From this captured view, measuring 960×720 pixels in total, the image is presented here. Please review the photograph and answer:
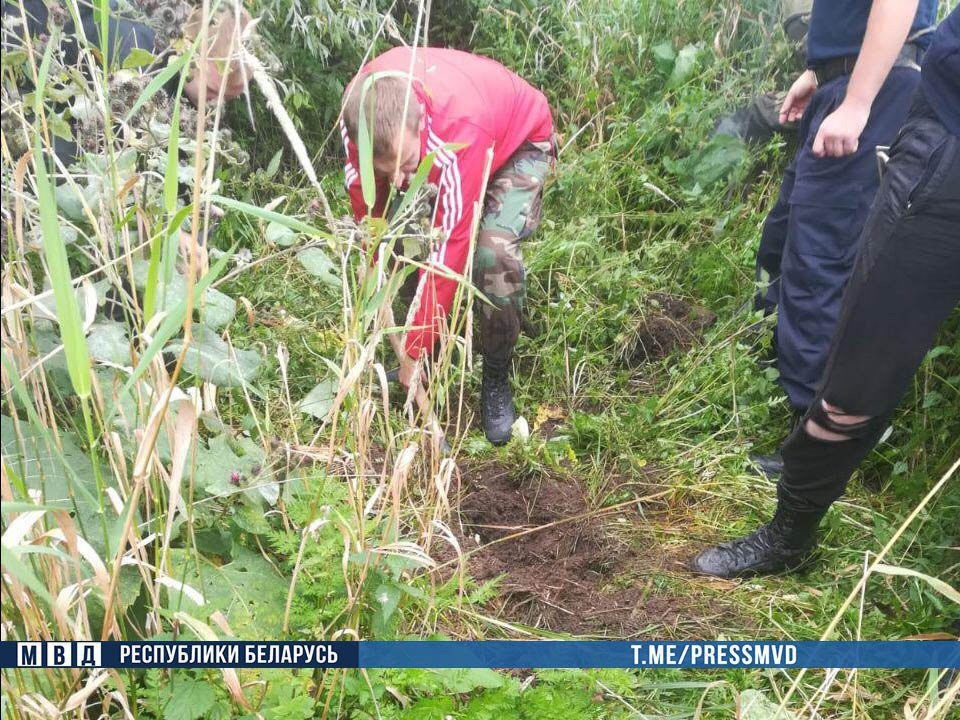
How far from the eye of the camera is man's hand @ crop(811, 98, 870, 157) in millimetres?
1422

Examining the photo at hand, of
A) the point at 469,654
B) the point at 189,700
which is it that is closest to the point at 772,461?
the point at 469,654

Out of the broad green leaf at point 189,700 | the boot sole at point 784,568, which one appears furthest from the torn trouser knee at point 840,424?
the broad green leaf at point 189,700

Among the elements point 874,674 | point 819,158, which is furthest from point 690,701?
point 819,158

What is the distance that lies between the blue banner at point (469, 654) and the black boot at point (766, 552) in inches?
17.3

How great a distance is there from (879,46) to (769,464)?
88 centimetres

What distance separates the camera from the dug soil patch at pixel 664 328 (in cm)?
161

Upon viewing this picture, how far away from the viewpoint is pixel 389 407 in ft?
4.11

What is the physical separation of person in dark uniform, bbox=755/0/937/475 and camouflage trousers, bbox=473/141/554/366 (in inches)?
21.8

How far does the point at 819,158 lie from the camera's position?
1.56 meters

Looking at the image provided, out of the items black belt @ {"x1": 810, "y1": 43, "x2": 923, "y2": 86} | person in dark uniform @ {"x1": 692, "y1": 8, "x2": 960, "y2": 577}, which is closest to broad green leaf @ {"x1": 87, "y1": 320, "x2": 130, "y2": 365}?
person in dark uniform @ {"x1": 692, "y1": 8, "x2": 960, "y2": 577}

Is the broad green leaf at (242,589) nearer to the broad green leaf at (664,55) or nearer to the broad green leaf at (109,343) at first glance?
the broad green leaf at (109,343)

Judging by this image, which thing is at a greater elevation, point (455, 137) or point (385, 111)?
point (385, 111)

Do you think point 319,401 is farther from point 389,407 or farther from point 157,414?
point 157,414

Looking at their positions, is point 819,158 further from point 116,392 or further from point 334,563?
point 116,392
